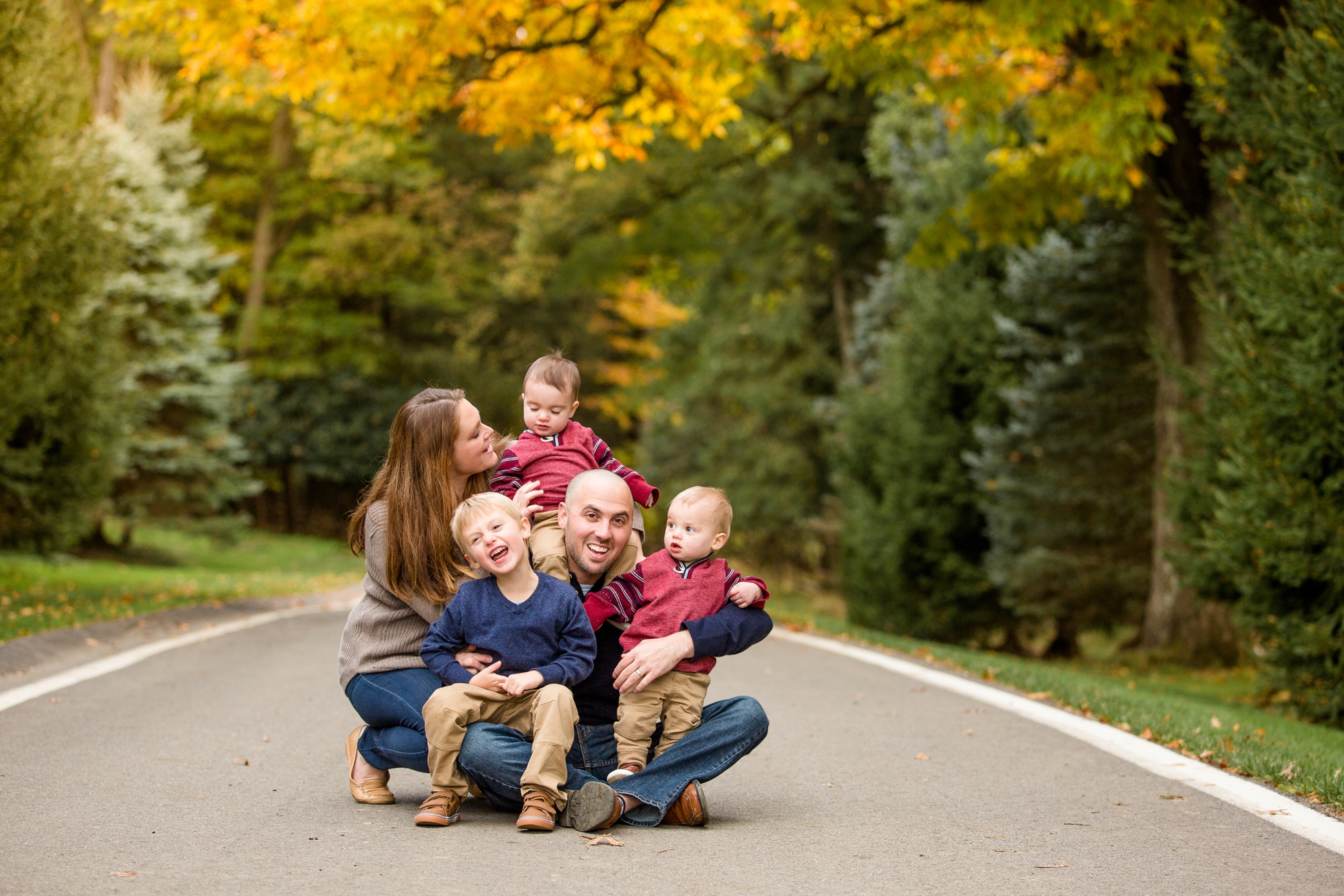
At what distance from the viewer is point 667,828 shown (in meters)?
5.05

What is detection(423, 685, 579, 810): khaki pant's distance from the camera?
479 centimetres

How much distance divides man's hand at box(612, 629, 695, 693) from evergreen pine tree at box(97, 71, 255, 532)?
20529 mm

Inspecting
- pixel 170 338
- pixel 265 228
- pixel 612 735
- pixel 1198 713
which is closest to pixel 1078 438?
pixel 1198 713

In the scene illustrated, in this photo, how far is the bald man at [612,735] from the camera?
16.0 ft

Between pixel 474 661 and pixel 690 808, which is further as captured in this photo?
pixel 690 808

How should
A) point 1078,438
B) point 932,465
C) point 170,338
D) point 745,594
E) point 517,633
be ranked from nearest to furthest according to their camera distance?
point 517,633, point 745,594, point 1078,438, point 932,465, point 170,338

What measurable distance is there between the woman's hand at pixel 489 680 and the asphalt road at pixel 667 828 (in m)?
0.54

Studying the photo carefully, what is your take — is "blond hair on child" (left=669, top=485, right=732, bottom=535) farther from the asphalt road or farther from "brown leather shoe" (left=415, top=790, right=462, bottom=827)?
"brown leather shoe" (left=415, top=790, right=462, bottom=827)

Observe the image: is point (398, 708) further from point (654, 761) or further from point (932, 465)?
point (932, 465)

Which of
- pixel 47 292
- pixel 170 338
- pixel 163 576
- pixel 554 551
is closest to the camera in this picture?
pixel 554 551

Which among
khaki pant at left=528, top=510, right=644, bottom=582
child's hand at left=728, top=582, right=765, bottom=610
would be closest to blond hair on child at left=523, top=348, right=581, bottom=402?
khaki pant at left=528, top=510, right=644, bottom=582

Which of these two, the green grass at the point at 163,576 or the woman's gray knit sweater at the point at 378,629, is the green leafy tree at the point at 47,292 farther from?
the woman's gray knit sweater at the point at 378,629

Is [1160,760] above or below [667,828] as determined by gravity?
above

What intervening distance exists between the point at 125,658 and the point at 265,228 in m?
28.6
